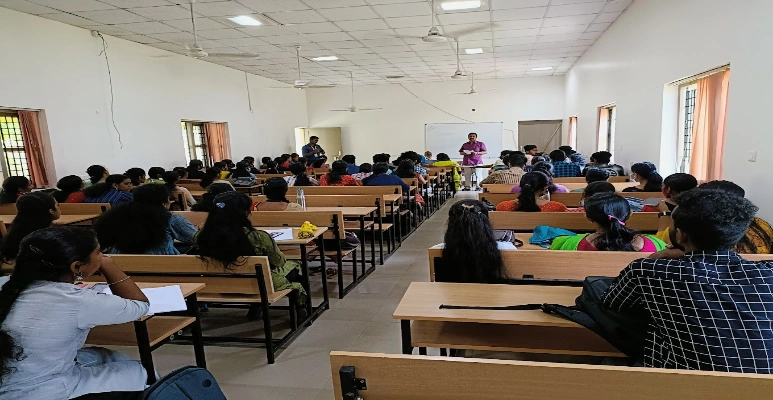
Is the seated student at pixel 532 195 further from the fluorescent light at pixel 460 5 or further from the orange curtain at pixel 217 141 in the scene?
the orange curtain at pixel 217 141

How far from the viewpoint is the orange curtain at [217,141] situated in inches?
385

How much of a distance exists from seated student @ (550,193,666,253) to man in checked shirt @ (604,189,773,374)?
881 mm

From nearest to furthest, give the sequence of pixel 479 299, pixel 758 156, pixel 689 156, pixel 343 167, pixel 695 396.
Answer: pixel 695 396, pixel 479 299, pixel 758 156, pixel 689 156, pixel 343 167

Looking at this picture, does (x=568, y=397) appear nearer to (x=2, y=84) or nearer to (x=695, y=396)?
(x=695, y=396)

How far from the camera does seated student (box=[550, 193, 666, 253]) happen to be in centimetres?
224

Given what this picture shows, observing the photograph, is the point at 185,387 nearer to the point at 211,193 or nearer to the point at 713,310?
the point at 713,310

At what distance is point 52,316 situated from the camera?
4.80 feet

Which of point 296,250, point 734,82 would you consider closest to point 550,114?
point 734,82

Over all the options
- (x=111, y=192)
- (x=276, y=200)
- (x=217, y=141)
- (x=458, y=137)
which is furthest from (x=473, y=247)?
(x=458, y=137)

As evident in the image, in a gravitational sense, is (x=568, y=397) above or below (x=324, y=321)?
above

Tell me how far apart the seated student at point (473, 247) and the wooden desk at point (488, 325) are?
15 centimetres

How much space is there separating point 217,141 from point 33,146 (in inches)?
164

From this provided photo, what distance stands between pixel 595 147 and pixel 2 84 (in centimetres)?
926

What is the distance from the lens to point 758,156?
10.7ft
